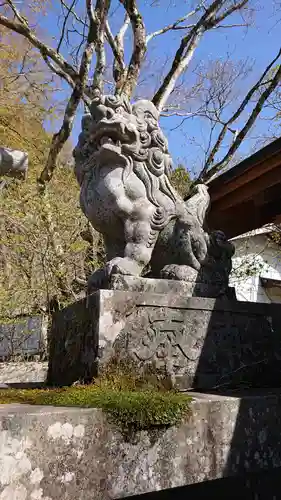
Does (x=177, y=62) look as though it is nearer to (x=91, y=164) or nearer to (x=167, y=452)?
(x=91, y=164)

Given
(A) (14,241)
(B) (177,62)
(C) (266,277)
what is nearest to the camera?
(A) (14,241)

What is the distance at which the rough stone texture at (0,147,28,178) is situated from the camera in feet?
10.6

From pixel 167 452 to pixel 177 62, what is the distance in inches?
338

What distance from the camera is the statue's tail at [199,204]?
3.59 m

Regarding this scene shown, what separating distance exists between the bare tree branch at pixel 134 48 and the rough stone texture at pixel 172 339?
610cm

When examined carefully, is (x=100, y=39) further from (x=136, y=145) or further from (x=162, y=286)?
(x=162, y=286)

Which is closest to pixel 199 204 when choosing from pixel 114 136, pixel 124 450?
pixel 114 136

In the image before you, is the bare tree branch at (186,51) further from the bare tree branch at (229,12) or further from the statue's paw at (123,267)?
the statue's paw at (123,267)

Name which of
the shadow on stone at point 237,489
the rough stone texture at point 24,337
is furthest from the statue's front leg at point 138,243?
the rough stone texture at point 24,337

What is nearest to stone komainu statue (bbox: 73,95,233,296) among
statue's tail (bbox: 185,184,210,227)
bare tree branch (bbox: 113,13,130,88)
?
statue's tail (bbox: 185,184,210,227)

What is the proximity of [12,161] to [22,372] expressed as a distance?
4.14 meters

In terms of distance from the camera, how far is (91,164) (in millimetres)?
3377

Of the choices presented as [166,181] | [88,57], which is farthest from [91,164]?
[88,57]

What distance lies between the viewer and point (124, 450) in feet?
6.37
